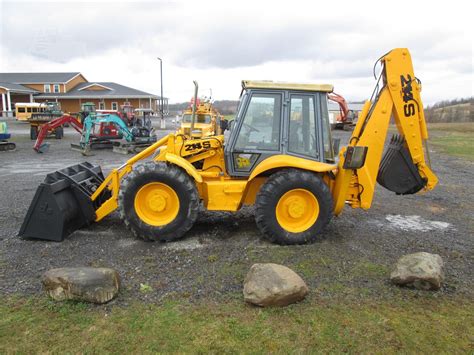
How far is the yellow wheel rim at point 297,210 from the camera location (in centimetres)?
550

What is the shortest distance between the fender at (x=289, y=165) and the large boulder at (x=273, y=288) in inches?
67.8

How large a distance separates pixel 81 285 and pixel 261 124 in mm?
3142

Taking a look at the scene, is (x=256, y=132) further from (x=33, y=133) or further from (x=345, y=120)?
(x=33, y=133)

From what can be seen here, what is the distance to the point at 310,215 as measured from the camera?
5.59 m

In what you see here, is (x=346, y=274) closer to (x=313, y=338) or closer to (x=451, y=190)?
(x=313, y=338)

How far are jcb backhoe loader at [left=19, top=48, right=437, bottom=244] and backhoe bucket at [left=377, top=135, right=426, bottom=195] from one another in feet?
0.04

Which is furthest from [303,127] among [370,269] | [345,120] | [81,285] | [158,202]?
[345,120]

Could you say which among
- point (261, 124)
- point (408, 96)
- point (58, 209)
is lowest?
point (58, 209)

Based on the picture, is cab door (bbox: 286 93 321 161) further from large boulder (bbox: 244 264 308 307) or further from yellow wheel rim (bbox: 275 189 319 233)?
large boulder (bbox: 244 264 308 307)

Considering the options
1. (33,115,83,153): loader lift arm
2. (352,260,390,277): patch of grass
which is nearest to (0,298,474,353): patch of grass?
(352,260,390,277): patch of grass

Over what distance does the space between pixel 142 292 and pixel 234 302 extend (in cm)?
98

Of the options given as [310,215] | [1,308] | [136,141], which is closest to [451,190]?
[310,215]

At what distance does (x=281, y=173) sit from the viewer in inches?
216

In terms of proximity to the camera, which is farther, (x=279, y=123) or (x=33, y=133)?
(x=33, y=133)
